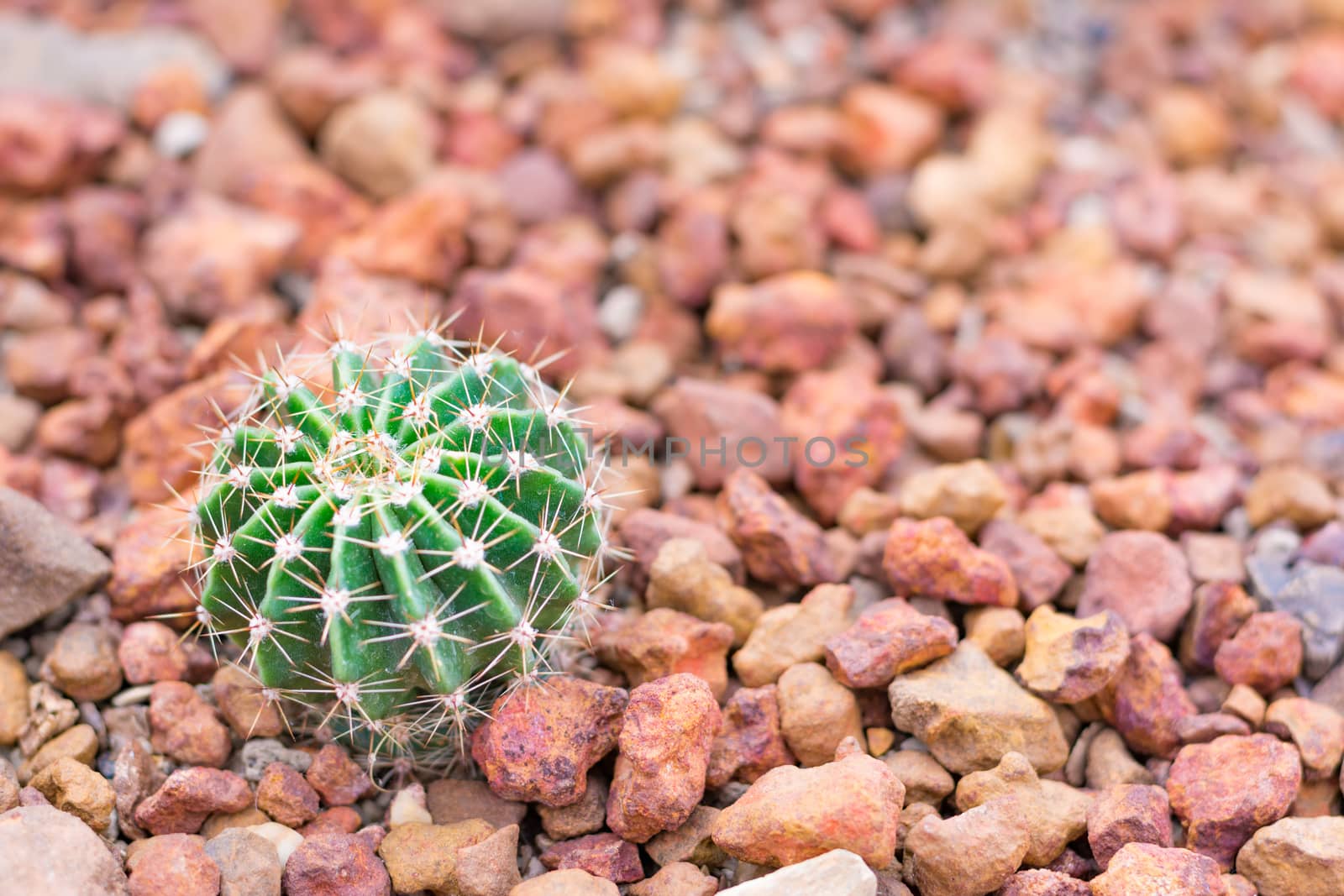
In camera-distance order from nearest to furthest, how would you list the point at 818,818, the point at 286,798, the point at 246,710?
the point at 818,818
the point at 286,798
the point at 246,710

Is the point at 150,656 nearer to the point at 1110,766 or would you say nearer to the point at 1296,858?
Result: the point at 1110,766

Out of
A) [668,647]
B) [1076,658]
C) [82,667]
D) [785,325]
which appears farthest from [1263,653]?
[82,667]

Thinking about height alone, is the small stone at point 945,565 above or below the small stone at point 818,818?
above

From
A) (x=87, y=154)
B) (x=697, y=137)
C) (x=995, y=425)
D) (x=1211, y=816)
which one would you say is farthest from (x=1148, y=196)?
(x=87, y=154)

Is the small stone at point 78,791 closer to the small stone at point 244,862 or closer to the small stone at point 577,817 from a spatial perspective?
the small stone at point 244,862

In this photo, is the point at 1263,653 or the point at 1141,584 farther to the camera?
the point at 1141,584

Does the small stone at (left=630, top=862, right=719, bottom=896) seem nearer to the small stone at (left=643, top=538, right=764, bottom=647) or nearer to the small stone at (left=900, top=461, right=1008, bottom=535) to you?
the small stone at (left=643, top=538, right=764, bottom=647)

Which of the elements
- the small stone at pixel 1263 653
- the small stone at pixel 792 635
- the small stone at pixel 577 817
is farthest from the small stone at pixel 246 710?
the small stone at pixel 1263 653
